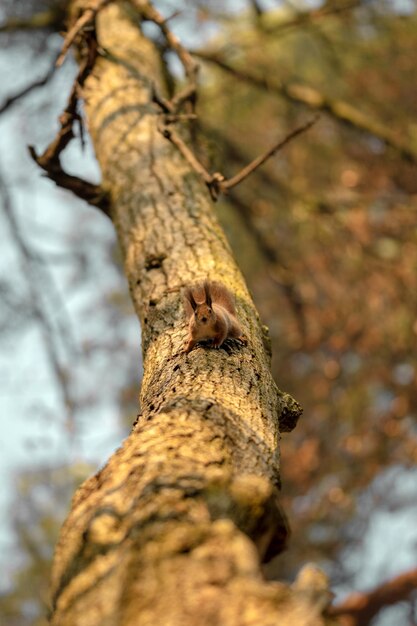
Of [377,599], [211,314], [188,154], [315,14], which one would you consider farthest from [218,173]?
[377,599]

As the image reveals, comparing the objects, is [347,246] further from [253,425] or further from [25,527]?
[25,527]

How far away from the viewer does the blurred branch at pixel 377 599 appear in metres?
5.60

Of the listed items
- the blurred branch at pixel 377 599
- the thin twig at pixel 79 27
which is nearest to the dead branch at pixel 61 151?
the thin twig at pixel 79 27

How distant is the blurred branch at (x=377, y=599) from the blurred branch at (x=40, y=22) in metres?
4.66

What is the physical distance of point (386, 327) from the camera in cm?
802

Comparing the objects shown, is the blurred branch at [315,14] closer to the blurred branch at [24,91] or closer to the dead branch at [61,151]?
the blurred branch at [24,91]

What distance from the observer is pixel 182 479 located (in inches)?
56.1

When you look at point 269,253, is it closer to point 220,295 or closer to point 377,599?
point 377,599

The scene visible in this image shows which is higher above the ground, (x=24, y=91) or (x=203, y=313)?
(x=24, y=91)

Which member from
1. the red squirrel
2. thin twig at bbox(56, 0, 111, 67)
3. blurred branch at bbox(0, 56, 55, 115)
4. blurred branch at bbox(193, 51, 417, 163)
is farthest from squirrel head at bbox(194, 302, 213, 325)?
blurred branch at bbox(193, 51, 417, 163)

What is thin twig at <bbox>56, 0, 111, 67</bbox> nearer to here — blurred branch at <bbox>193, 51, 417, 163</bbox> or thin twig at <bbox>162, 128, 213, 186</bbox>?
thin twig at <bbox>162, 128, 213, 186</bbox>

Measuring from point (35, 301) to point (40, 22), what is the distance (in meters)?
2.04

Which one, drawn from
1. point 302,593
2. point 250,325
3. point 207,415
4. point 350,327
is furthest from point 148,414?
point 350,327

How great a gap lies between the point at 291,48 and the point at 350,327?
6.87 meters
